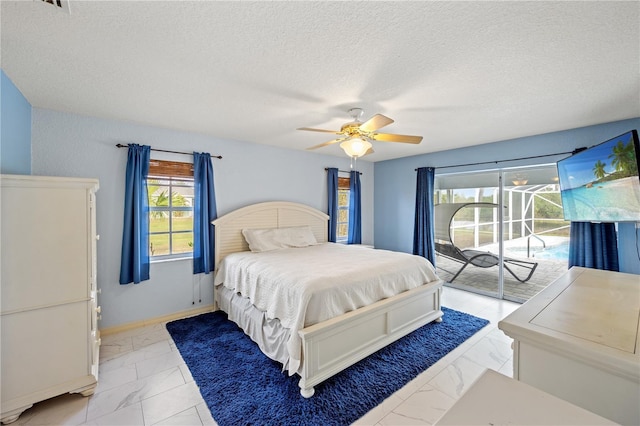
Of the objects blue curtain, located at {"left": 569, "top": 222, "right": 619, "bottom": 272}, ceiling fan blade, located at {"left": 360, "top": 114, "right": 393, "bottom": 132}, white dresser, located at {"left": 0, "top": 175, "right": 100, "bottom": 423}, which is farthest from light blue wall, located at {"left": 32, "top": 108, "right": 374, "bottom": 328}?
blue curtain, located at {"left": 569, "top": 222, "right": 619, "bottom": 272}

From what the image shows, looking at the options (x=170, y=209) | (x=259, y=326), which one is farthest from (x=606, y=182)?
(x=170, y=209)

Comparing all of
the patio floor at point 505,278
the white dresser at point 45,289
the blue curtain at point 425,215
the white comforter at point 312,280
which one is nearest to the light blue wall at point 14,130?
the white dresser at point 45,289

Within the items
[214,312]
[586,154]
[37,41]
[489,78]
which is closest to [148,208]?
[214,312]

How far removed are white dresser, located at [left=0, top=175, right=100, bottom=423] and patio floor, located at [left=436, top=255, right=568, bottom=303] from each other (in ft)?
16.2

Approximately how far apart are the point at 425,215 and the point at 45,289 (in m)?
4.76

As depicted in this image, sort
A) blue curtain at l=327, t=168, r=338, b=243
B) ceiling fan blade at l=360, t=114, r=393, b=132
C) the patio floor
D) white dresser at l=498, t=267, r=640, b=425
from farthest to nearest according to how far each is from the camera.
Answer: blue curtain at l=327, t=168, r=338, b=243
the patio floor
ceiling fan blade at l=360, t=114, r=393, b=132
white dresser at l=498, t=267, r=640, b=425

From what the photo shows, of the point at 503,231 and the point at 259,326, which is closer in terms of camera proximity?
the point at 259,326

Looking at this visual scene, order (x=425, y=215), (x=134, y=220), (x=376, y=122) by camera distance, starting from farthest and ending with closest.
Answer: (x=425, y=215) → (x=134, y=220) → (x=376, y=122)

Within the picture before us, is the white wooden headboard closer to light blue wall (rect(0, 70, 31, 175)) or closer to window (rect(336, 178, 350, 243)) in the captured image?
window (rect(336, 178, 350, 243))

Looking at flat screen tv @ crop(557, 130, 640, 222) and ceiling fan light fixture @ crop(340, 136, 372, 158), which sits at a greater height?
ceiling fan light fixture @ crop(340, 136, 372, 158)

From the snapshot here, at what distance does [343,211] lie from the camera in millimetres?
5293

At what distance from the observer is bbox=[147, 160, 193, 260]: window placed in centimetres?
322

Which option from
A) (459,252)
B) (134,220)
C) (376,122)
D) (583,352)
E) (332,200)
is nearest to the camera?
(583,352)

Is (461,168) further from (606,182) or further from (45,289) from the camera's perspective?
(45,289)
